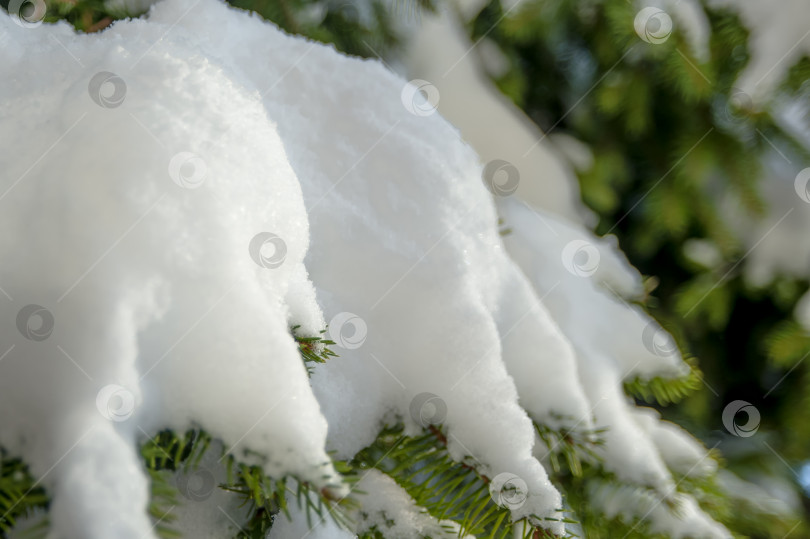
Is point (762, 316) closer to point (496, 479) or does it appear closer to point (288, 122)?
point (496, 479)

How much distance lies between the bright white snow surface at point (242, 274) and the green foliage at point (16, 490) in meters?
0.02

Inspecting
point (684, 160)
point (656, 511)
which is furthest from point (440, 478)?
point (684, 160)

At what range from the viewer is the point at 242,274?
458mm

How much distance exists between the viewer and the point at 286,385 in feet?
1.48

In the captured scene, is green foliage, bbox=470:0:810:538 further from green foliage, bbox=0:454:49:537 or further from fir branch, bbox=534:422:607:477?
green foliage, bbox=0:454:49:537

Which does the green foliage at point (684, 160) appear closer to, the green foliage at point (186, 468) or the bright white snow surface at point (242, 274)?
the bright white snow surface at point (242, 274)

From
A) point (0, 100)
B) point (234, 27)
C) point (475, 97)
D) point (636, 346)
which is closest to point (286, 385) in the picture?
point (0, 100)

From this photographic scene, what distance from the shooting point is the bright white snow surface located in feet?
1.39

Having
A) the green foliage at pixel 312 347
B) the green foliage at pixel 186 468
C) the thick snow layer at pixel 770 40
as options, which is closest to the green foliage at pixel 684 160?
the thick snow layer at pixel 770 40

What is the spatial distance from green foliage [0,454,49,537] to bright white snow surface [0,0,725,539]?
2cm

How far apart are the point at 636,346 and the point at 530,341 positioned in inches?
12.8

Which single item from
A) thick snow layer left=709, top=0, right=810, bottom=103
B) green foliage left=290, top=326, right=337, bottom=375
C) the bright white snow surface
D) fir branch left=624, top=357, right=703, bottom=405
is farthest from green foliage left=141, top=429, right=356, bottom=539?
thick snow layer left=709, top=0, right=810, bottom=103

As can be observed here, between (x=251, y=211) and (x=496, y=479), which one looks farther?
(x=496, y=479)

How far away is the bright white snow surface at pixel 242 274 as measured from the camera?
0.42 meters
